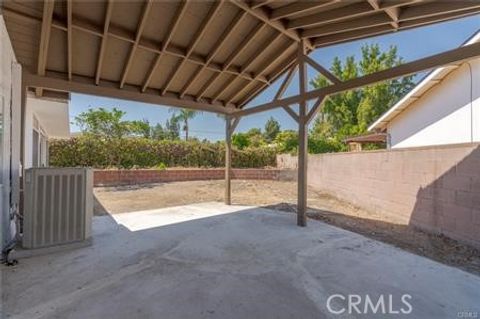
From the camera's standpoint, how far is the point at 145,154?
13.5m

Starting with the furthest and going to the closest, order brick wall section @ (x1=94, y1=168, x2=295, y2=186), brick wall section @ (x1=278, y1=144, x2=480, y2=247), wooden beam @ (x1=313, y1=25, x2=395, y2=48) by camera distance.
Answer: brick wall section @ (x1=94, y1=168, x2=295, y2=186) < brick wall section @ (x1=278, y1=144, x2=480, y2=247) < wooden beam @ (x1=313, y1=25, x2=395, y2=48)

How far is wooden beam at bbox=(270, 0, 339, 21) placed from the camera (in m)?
3.72

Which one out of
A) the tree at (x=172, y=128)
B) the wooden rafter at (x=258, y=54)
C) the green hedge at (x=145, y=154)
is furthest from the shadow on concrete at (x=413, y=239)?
the tree at (x=172, y=128)

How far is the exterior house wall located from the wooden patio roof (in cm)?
412

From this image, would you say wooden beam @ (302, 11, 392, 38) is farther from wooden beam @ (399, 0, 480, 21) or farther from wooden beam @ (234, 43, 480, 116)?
wooden beam @ (234, 43, 480, 116)

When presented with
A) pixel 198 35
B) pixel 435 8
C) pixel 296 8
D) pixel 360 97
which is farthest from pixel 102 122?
pixel 360 97

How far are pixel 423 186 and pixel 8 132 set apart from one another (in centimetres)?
674

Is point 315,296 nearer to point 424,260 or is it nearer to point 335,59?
point 424,260

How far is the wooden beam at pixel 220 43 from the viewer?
4141 mm

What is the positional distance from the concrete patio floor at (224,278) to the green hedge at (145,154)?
8993 millimetres

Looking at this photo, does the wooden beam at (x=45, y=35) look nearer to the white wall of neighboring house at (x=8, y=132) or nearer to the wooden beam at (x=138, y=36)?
the white wall of neighboring house at (x=8, y=132)

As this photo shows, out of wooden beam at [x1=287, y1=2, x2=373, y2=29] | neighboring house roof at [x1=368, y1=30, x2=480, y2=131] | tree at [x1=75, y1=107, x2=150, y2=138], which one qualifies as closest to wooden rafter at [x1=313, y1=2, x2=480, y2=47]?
wooden beam at [x1=287, y1=2, x2=373, y2=29]

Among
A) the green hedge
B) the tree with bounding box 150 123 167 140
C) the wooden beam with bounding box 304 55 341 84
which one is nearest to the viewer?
the wooden beam with bounding box 304 55 341 84

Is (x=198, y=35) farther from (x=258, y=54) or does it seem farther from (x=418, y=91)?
(x=418, y=91)
